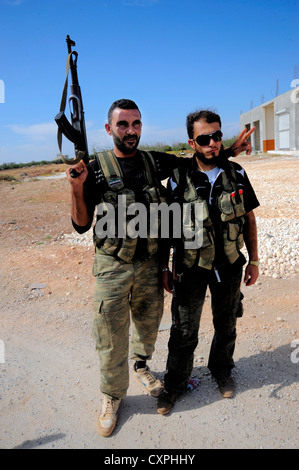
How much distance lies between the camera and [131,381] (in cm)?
285

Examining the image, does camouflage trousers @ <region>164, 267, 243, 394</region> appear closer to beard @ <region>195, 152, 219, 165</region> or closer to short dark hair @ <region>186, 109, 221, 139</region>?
beard @ <region>195, 152, 219, 165</region>

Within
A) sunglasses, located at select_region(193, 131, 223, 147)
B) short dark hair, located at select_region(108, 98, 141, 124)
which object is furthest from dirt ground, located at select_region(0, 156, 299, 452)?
short dark hair, located at select_region(108, 98, 141, 124)

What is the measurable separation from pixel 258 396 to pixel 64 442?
4.57ft

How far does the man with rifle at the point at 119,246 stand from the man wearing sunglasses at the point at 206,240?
156 mm

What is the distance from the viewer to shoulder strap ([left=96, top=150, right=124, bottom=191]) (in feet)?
7.40

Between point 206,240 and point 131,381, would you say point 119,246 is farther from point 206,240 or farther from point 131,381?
point 131,381

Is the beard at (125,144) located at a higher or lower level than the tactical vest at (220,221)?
higher

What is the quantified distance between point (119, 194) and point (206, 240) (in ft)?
2.13

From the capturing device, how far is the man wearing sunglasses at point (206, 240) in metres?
2.27

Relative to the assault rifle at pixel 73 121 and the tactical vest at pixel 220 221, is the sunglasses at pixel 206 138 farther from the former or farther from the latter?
the assault rifle at pixel 73 121

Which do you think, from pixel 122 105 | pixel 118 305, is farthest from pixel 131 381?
pixel 122 105

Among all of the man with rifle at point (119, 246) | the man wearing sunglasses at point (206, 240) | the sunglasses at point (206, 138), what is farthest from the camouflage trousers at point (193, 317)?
the sunglasses at point (206, 138)
